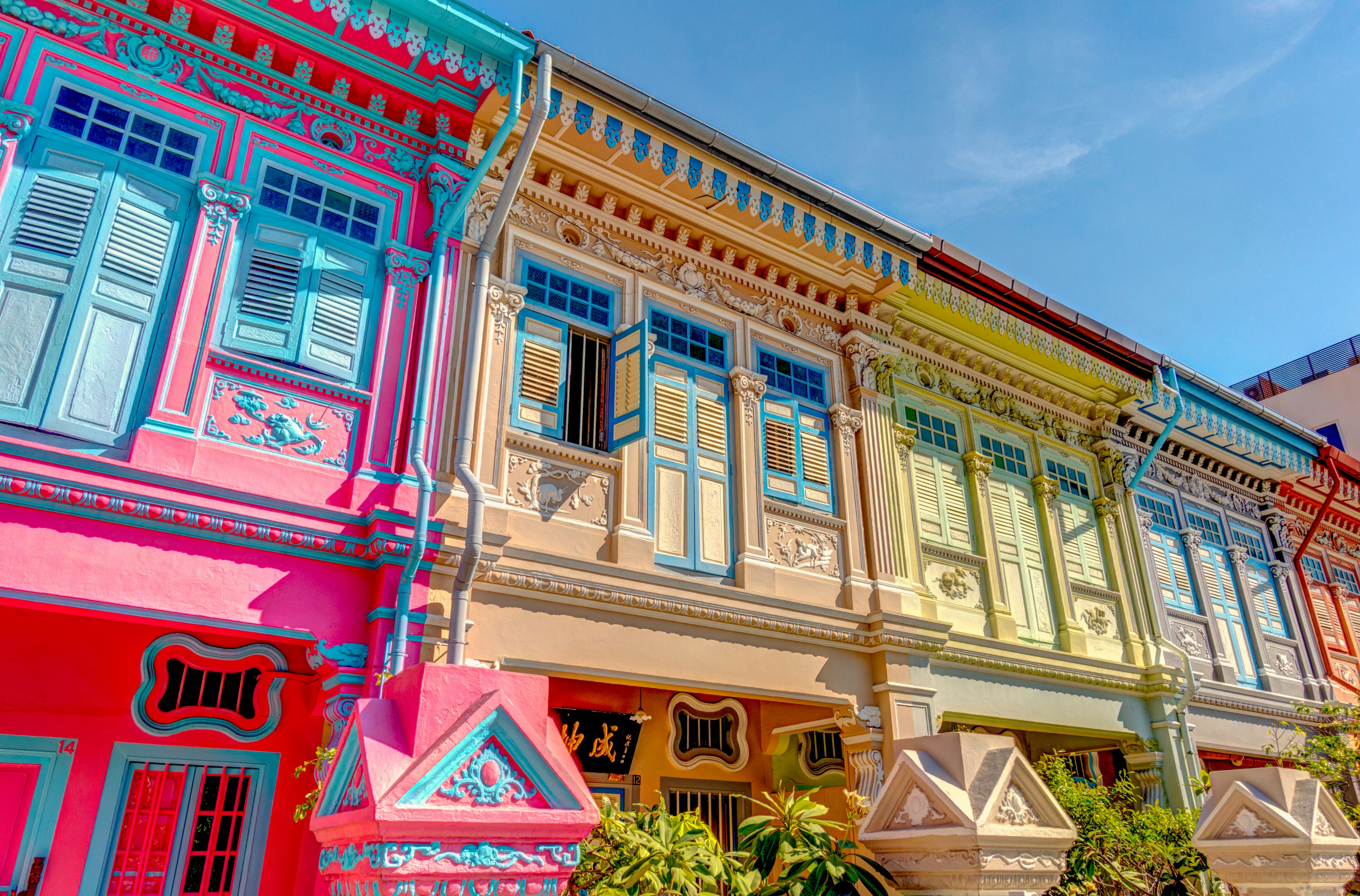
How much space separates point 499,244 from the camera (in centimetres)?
755

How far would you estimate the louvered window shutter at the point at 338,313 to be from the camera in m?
6.30

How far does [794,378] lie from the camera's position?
30.1 feet

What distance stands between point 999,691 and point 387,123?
7.71 meters

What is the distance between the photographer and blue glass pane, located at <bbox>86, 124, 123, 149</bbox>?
5.89 m

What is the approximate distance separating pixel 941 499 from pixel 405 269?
20.0 feet

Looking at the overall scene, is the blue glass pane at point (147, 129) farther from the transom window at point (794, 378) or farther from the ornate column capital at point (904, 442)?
the ornate column capital at point (904, 442)

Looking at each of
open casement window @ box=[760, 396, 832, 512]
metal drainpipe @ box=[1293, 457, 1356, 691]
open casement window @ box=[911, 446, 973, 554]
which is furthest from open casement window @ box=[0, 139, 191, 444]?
metal drainpipe @ box=[1293, 457, 1356, 691]

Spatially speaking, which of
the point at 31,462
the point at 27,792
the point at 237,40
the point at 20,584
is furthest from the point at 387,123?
the point at 27,792

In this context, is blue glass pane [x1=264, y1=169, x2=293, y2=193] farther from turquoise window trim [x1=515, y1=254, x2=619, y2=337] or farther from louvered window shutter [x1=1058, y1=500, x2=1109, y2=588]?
louvered window shutter [x1=1058, y1=500, x2=1109, y2=588]

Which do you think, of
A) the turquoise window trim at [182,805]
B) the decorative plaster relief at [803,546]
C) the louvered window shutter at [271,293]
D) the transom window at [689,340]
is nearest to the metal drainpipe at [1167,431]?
the decorative plaster relief at [803,546]

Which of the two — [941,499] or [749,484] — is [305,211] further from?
[941,499]

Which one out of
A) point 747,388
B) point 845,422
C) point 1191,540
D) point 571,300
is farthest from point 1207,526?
point 571,300

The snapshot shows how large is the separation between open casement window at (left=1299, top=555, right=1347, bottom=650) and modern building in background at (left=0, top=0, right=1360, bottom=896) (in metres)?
5.04

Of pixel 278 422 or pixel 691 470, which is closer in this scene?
pixel 278 422
